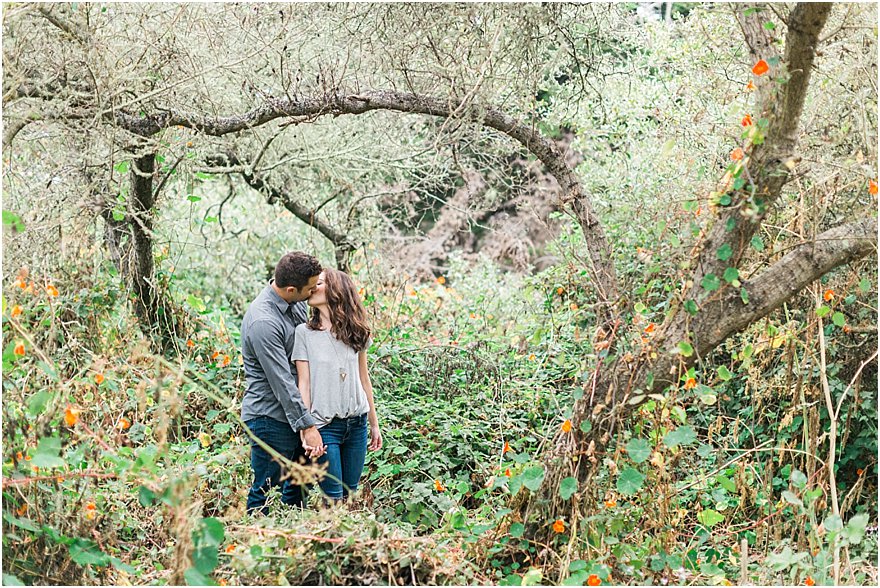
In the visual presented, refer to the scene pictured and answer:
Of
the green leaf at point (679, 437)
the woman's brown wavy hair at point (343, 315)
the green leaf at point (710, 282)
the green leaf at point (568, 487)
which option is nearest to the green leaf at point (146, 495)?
the woman's brown wavy hair at point (343, 315)

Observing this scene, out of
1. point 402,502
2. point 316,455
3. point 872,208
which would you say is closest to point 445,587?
point 316,455

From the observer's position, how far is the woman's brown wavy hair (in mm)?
4008

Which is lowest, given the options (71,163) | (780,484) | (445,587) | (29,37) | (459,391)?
(445,587)

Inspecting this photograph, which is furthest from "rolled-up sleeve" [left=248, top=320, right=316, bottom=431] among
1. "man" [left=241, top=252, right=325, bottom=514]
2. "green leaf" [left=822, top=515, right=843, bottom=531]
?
"green leaf" [left=822, top=515, right=843, bottom=531]

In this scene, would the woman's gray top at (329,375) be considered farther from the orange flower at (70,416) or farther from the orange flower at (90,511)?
the orange flower at (70,416)

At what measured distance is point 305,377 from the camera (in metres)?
3.96

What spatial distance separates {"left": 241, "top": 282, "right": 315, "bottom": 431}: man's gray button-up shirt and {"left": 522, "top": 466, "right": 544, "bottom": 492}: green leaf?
1.12 m

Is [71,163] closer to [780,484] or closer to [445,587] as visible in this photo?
[445,587]

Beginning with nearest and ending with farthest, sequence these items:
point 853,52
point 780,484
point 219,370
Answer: point 853,52
point 780,484
point 219,370

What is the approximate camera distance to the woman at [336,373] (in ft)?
12.9

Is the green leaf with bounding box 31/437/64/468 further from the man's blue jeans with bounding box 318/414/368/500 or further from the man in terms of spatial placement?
the man's blue jeans with bounding box 318/414/368/500

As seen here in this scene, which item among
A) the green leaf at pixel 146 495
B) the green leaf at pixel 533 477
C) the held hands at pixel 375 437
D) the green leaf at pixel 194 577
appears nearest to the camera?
the green leaf at pixel 194 577

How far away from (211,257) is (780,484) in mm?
6341

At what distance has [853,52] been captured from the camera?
3.62 m
